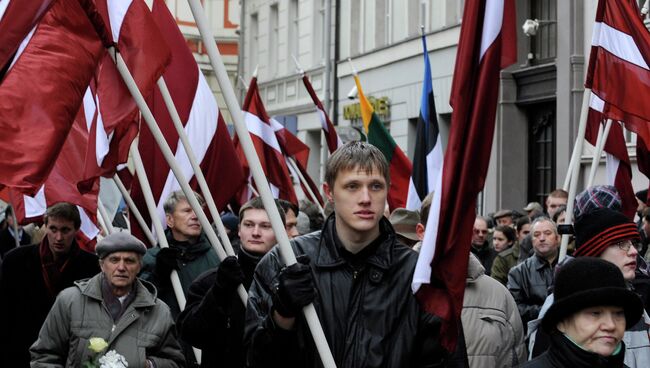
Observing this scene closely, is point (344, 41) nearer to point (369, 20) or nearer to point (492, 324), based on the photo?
point (369, 20)

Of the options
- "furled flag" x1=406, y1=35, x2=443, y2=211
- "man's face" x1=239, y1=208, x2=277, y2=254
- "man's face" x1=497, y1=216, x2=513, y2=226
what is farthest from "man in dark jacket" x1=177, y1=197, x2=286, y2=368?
"man's face" x1=497, y1=216, x2=513, y2=226

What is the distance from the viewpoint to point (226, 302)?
6.56 m

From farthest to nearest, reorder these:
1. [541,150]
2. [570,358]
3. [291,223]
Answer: [541,150], [291,223], [570,358]

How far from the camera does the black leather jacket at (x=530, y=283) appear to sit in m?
8.72

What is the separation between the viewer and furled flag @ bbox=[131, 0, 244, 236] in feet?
29.1

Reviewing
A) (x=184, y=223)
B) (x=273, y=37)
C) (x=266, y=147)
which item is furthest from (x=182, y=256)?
(x=273, y=37)

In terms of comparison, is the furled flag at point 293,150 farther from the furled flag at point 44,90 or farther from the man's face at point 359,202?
the man's face at point 359,202

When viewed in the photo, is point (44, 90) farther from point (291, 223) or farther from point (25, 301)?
point (291, 223)

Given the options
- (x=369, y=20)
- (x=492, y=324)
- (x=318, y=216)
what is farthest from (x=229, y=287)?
(x=369, y=20)

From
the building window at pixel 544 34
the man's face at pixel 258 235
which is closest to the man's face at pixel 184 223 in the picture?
the man's face at pixel 258 235

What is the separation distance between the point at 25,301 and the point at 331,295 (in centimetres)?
463

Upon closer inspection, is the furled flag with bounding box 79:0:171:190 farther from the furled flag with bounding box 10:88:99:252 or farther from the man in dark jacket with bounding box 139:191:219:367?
the furled flag with bounding box 10:88:99:252

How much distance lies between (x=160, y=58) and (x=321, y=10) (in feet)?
81.5

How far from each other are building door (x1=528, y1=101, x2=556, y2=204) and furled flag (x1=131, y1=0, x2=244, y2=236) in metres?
11.1
